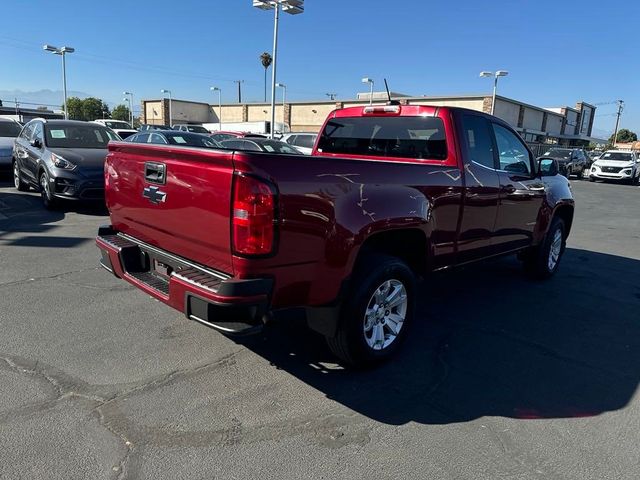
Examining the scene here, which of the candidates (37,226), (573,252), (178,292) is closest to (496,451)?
(178,292)

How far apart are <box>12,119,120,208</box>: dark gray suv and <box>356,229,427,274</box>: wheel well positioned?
6948mm

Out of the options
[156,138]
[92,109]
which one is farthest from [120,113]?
[156,138]

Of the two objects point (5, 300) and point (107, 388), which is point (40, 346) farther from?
point (5, 300)

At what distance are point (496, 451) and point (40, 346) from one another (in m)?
3.39

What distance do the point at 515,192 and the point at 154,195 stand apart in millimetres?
3739

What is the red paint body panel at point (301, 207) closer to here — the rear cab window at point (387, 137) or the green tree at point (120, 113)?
the rear cab window at point (387, 137)

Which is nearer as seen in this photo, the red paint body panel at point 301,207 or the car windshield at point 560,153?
the red paint body panel at point 301,207

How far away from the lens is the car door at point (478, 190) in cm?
445

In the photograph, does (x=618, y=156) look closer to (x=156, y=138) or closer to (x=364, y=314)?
(x=156, y=138)

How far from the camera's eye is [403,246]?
410 centimetres

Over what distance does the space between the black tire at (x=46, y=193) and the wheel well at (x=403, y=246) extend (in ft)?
24.9

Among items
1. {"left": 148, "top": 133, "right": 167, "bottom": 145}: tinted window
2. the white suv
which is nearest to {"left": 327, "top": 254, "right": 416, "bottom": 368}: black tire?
{"left": 148, "top": 133, "right": 167, "bottom": 145}: tinted window

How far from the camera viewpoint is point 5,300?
473 centimetres

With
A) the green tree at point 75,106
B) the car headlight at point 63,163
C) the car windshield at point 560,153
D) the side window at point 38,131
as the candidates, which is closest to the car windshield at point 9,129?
the side window at point 38,131
